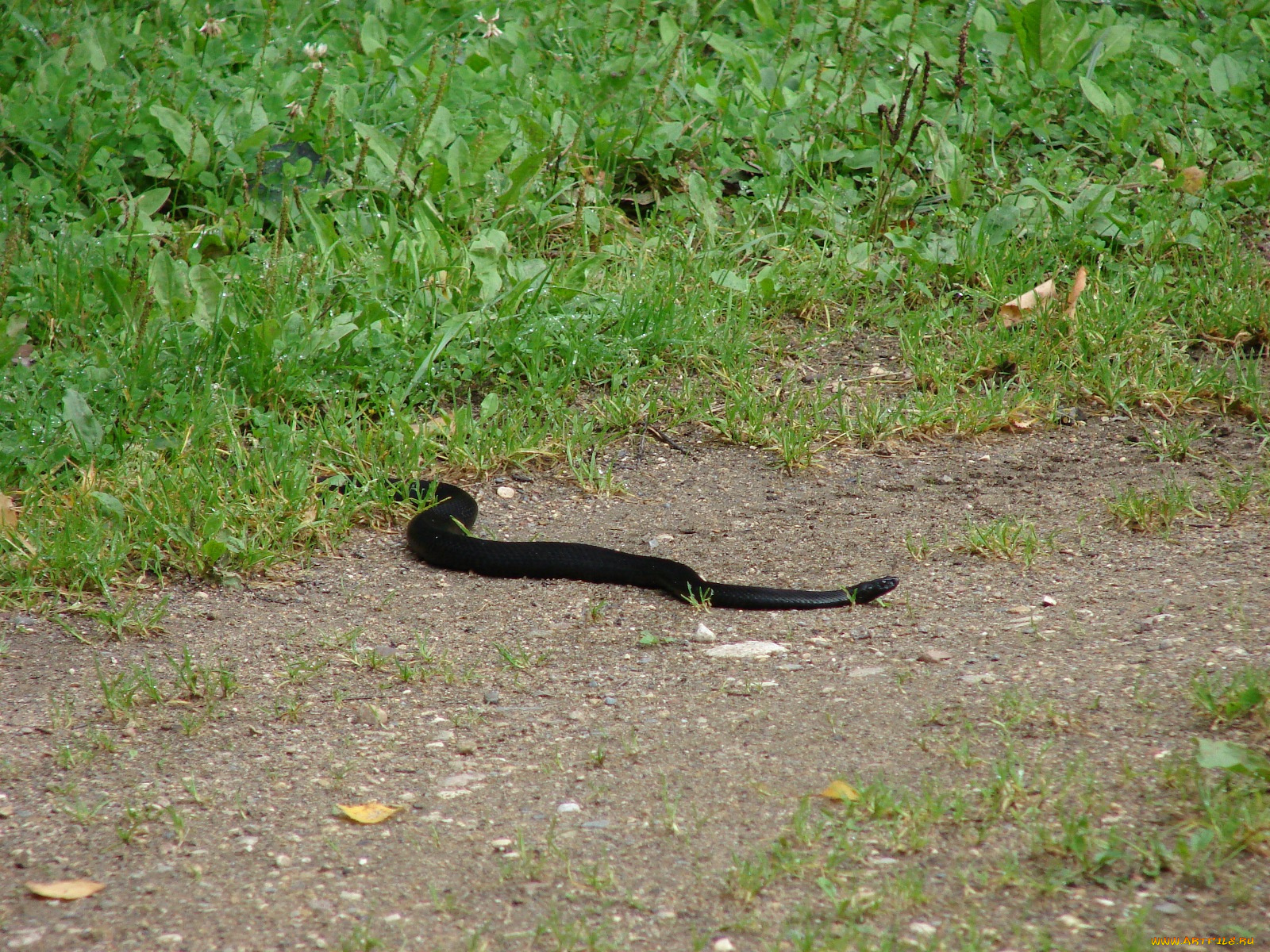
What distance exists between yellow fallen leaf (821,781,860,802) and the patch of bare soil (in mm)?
53

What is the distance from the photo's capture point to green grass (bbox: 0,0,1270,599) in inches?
166

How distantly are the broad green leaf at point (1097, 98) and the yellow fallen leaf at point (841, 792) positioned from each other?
4.91 meters

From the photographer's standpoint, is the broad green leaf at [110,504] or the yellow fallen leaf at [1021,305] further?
the yellow fallen leaf at [1021,305]

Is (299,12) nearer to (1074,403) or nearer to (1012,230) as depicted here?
(1012,230)

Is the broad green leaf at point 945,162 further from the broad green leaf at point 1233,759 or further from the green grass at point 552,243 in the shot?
the broad green leaf at point 1233,759

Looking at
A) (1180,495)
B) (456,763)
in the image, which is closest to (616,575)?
(456,763)

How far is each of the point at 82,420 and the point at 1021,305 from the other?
375 centimetres

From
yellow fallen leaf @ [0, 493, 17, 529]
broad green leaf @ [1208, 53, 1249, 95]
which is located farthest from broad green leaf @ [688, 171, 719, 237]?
yellow fallen leaf @ [0, 493, 17, 529]

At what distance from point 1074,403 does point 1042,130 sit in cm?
212

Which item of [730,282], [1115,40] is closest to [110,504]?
[730,282]

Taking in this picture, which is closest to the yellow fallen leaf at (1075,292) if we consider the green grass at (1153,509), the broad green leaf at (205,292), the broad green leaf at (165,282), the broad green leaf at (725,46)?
the green grass at (1153,509)

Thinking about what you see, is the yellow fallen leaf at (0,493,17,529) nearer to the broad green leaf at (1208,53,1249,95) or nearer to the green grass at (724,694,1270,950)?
the green grass at (724,694,1270,950)

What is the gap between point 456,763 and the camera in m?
2.69

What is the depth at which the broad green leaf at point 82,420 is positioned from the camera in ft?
13.2
